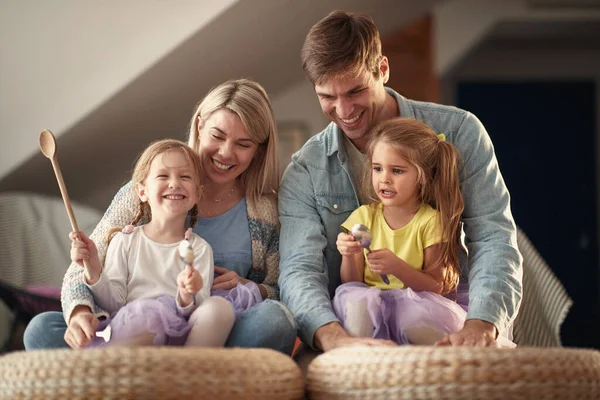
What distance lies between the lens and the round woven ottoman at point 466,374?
4.41ft

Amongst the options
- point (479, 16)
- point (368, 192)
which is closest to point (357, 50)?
point (368, 192)

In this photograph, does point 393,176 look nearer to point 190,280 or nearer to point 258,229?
point 258,229

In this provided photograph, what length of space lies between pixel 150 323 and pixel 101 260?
242mm

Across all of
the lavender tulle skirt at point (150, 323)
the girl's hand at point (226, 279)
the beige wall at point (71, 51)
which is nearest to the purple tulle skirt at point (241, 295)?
the girl's hand at point (226, 279)

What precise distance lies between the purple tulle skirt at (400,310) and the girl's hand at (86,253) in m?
0.45

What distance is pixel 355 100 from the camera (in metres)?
2.00

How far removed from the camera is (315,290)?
1.83 metres

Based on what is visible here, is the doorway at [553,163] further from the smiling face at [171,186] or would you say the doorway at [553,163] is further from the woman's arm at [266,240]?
the smiling face at [171,186]

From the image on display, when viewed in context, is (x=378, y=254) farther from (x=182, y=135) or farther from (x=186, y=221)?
(x=182, y=135)

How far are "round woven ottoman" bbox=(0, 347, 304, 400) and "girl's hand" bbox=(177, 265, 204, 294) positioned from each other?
0.87 ft

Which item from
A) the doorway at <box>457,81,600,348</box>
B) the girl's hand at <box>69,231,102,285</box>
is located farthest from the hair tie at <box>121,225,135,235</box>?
the doorway at <box>457,81,600,348</box>

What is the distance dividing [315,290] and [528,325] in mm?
1219

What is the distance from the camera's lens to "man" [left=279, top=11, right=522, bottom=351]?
1.80 m

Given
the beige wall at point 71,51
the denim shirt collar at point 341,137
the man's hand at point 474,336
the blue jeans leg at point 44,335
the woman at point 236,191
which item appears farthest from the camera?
the beige wall at point 71,51
